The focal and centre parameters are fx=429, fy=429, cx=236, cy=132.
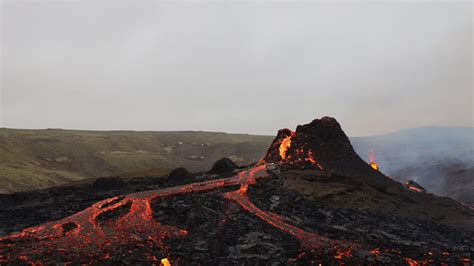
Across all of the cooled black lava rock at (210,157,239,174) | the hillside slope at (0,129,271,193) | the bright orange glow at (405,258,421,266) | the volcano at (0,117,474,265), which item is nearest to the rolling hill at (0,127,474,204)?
the hillside slope at (0,129,271,193)

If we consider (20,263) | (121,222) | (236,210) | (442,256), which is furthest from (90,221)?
(442,256)

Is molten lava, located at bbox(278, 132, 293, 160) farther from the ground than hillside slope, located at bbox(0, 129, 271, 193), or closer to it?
farther from the ground

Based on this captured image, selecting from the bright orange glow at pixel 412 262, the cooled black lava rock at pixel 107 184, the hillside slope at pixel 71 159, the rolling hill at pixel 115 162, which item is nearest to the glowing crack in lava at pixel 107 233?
the bright orange glow at pixel 412 262

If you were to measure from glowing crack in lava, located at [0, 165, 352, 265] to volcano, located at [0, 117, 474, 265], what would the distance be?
0.08 m

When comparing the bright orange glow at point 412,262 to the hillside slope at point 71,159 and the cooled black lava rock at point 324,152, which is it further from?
the hillside slope at point 71,159

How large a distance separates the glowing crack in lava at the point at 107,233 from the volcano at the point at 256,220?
3.0 inches

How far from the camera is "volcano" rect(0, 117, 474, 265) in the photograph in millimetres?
27953

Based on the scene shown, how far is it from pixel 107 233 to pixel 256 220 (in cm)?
1159

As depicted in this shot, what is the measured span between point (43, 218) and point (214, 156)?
529 ft

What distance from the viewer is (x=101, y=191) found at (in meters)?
49.6

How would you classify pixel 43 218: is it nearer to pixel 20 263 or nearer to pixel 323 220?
pixel 20 263

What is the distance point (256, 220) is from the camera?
1373 inches

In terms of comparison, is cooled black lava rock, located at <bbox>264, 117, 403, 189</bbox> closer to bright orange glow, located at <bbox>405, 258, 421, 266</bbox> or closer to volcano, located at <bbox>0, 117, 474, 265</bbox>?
volcano, located at <bbox>0, 117, 474, 265</bbox>

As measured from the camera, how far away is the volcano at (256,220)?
28.0 m
